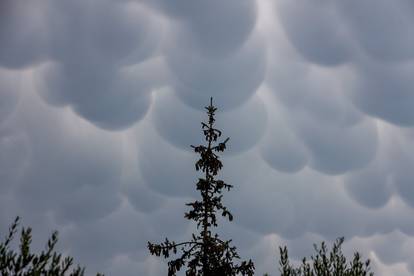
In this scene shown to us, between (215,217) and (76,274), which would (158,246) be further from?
(76,274)

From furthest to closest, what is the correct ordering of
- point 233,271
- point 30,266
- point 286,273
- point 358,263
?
point 233,271 → point 358,263 → point 286,273 → point 30,266

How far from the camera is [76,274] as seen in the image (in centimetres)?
1750

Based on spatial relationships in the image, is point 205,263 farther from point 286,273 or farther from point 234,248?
point 286,273

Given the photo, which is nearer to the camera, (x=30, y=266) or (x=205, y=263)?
(x=30, y=266)

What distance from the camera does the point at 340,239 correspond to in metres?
22.6

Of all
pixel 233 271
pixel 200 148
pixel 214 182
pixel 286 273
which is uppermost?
pixel 200 148

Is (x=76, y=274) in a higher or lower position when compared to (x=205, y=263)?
lower

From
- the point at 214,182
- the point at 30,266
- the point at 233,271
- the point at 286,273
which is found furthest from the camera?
the point at 214,182

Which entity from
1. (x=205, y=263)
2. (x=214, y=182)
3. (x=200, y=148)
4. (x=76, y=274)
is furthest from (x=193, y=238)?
(x=76, y=274)

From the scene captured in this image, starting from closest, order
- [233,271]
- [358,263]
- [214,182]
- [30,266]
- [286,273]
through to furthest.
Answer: [30,266], [286,273], [358,263], [233,271], [214,182]

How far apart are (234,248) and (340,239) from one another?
6410 mm

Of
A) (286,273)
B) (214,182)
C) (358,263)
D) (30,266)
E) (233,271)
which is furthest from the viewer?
(214,182)

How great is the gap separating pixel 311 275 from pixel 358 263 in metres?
2.25

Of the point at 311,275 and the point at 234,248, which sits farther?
the point at 234,248
